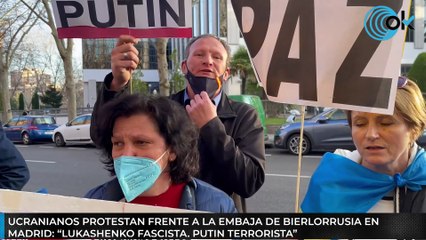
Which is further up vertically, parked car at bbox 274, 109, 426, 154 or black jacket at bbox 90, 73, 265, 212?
black jacket at bbox 90, 73, 265, 212

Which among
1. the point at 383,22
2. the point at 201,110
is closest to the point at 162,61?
the point at 201,110

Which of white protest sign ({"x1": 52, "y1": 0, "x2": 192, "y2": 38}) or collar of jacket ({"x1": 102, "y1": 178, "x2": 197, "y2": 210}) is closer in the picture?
collar of jacket ({"x1": 102, "y1": 178, "x2": 197, "y2": 210})

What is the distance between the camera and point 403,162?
1.68 m

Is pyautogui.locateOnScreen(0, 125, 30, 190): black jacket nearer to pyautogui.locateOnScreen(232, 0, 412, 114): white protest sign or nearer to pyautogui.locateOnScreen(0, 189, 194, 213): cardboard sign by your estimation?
pyautogui.locateOnScreen(0, 189, 194, 213): cardboard sign

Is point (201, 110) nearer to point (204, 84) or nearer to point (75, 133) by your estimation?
point (204, 84)

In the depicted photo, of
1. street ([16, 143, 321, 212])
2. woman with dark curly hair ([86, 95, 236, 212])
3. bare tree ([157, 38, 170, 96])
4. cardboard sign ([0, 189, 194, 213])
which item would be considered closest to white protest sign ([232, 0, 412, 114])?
woman with dark curly hair ([86, 95, 236, 212])

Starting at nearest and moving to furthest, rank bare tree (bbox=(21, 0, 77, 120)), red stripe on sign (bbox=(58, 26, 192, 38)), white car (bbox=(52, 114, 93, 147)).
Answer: red stripe on sign (bbox=(58, 26, 192, 38)) < white car (bbox=(52, 114, 93, 147)) < bare tree (bbox=(21, 0, 77, 120))

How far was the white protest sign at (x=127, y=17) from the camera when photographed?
2.35m

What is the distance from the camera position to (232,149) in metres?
1.94

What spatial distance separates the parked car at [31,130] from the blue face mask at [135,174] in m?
18.6

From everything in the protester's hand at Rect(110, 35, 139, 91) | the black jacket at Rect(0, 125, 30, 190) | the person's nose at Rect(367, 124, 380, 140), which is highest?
the protester's hand at Rect(110, 35, 139, 91)

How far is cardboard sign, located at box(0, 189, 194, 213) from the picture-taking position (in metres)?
1.44

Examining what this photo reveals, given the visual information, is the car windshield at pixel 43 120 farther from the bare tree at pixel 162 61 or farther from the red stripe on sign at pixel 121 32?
the red stripe on sign at pixel 121 32

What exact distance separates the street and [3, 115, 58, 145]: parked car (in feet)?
17.4
